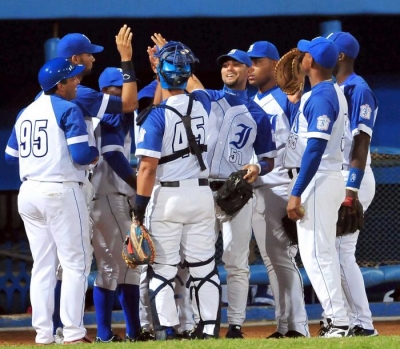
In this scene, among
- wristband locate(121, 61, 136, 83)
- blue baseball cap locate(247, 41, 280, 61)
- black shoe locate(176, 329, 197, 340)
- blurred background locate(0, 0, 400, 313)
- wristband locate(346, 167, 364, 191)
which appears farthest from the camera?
blurred background locate(0, 0, 400, 313)

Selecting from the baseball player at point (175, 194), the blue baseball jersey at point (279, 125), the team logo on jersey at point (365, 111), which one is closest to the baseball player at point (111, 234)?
the baseball player at point (175, 194)

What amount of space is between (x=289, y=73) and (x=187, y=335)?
6.17 ft

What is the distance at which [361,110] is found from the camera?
20.7 ft

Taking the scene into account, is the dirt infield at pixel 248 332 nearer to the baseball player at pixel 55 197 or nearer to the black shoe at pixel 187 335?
the black shoe at pixel 187 335

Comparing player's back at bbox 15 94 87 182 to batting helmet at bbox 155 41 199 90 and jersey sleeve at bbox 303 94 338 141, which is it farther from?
jersey sleeve at bbox 303 94 338 141

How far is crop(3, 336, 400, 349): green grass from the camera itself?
5031mm

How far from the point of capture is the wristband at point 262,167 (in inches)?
249

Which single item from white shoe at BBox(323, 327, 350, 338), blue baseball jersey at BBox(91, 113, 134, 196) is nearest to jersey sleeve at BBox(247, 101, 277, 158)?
blue baseball jersey at BBox(91, 113, 134, 196)

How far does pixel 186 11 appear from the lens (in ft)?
27.6

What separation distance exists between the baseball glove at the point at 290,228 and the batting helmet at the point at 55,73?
168 cm

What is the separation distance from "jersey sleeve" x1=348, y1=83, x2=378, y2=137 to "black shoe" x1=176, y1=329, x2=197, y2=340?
1.62 metres

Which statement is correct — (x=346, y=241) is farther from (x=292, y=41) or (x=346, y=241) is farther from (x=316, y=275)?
(x=292, y=41)

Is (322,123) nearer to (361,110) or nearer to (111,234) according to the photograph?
(361,110)

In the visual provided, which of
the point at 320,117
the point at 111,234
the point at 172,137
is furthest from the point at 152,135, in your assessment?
the point at 111,234
